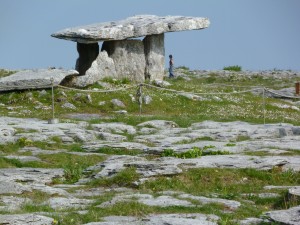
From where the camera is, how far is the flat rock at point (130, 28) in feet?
138

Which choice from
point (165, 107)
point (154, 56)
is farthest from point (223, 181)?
point (154, 56)

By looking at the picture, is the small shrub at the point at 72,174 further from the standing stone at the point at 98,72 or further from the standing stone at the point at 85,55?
the standing stone at the point at 85,55

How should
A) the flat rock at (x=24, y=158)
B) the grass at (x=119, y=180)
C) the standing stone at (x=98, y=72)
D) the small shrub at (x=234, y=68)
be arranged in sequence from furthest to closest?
the small shrub at (x=234, y=68) < the standing stone at (x=98, y=72) < the flat rock at (x=24, y=158) < the grass at (x=119, y=180)

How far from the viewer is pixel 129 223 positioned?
1429cm

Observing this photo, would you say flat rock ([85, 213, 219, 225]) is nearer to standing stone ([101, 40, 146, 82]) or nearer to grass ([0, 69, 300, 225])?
grass ([0, 69, 300, 225])

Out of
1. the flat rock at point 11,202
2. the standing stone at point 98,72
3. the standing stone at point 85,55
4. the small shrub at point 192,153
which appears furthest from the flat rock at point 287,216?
the standing stone at point 85,55

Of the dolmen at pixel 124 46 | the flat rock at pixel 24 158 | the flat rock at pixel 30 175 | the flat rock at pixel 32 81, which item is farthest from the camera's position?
the dolmen at pixel 124 46

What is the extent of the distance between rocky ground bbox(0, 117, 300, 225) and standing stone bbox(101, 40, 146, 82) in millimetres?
11882

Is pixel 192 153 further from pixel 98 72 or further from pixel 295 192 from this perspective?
pixel 98 72

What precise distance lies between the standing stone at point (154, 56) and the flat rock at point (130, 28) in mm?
1062

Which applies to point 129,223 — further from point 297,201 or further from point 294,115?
point 294,115

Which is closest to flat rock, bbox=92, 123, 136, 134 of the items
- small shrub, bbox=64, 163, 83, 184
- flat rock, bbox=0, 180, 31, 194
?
small shrub, bbox=64, 163, 83, 184

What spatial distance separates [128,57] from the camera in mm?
44031

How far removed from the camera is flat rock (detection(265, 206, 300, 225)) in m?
13.8
